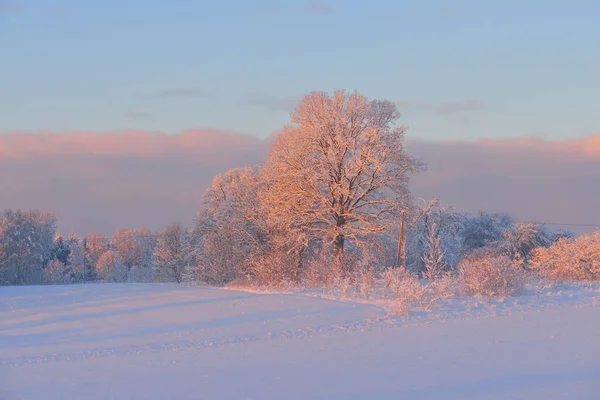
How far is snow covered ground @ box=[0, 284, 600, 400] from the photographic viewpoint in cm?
822

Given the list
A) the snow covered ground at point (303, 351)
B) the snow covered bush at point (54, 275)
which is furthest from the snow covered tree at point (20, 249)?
the snow covered ground at point (303, 351)

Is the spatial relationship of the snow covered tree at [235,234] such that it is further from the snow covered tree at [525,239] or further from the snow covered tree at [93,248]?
the snow covered tree at [93,248]

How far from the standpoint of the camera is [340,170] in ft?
87.1

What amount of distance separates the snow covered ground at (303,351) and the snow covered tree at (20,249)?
3606 centimetres

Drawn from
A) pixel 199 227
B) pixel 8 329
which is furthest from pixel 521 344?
pixel 199 227

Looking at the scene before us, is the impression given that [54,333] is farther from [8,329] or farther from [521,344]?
[521,344]

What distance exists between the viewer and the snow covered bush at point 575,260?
26344 mm

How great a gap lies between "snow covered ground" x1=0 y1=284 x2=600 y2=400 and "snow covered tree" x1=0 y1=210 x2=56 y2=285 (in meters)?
36.1

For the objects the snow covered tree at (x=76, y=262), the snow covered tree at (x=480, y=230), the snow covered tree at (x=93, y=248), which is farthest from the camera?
the snow covered tree at (x=93, y=248)

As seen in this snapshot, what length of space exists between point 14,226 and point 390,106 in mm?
39746

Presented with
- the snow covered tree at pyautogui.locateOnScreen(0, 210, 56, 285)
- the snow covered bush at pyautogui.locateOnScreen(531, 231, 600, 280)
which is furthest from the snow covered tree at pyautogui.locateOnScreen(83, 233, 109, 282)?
the snow covered bush at pyautogui.locateOnScreen(531, 231, 600, 280)

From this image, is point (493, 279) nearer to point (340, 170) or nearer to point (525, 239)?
point (340, 170)

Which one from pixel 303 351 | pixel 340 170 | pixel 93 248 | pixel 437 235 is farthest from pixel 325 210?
pixel 93 248

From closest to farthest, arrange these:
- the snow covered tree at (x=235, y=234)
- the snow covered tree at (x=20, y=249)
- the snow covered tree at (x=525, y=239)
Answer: the snow covered tree at (x=235, y=234), the snow covered tree at (x=525, y=239), the snow covered tree at (x=20, y=249)
